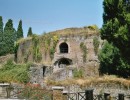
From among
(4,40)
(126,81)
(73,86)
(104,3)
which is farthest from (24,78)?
(4,40)

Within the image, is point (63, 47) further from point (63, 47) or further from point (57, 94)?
point (57, 94)

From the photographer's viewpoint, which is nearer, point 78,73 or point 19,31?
point 78,73

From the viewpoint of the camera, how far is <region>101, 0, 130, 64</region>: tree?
19.8 meters

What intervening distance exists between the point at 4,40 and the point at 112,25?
45.1 metres

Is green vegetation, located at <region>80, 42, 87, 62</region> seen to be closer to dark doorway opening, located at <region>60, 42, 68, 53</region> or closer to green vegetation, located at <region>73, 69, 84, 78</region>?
dark doorway opening, located at <region>60, 42, 68, 53</region>

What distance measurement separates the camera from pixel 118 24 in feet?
66.5

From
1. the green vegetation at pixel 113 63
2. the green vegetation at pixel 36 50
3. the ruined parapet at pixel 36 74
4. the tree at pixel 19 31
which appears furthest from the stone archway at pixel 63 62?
the tree at pixel 19 31

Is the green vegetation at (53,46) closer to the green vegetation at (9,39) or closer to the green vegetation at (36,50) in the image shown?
the green vegetation at (36,50)

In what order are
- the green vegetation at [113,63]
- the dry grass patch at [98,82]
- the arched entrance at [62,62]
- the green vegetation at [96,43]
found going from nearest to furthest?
the dry grass patch at [98,82] → the green vegetation at [113,63] → the green vegetation at [96,43] → the arched entrance at [62,62]

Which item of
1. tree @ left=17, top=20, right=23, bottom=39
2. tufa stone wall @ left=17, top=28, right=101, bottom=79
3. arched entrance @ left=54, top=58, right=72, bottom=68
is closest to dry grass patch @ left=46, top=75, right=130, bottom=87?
tufa stone wall @ left=17, top=28, right=101, bottom=79

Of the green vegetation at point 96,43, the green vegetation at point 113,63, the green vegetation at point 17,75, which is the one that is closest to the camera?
the green vegetation at point 113,63

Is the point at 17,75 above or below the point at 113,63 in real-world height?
below

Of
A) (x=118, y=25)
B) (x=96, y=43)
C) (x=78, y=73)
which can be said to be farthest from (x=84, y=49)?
(x=118, y=25)

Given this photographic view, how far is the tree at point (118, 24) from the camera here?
19.8 m
